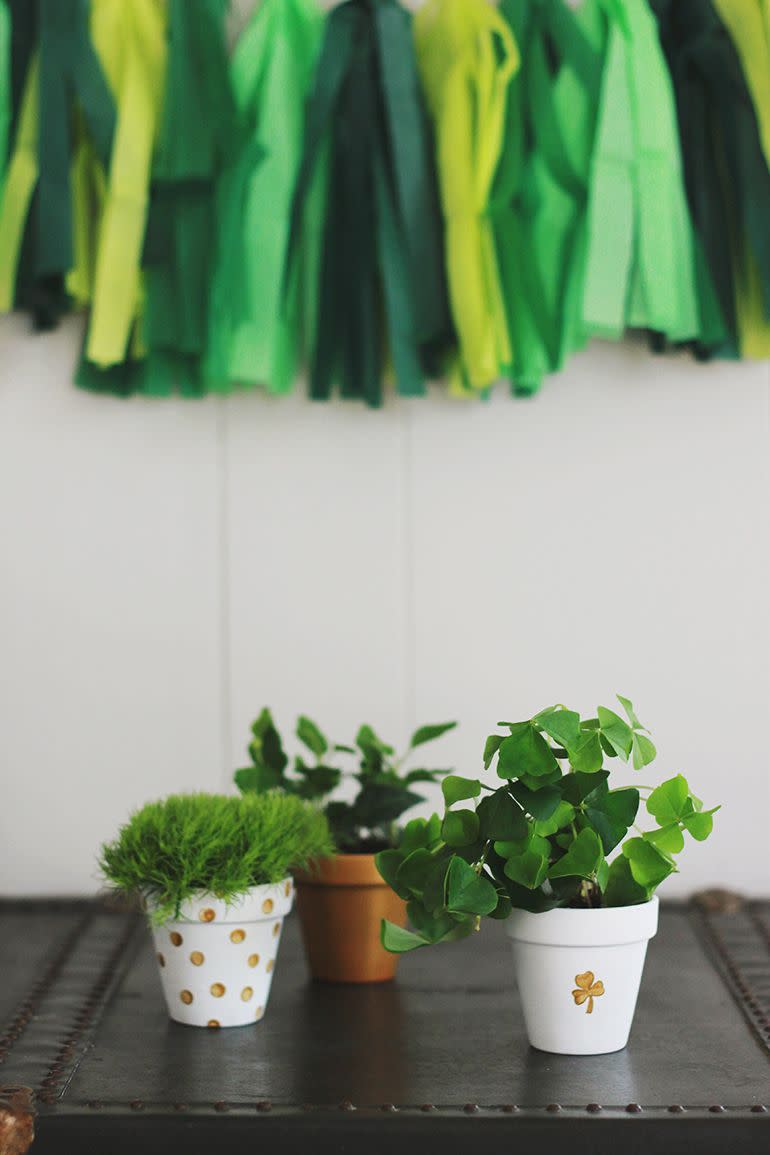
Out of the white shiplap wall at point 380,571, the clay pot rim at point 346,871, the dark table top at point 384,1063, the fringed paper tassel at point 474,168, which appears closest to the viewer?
the dark table top at point 384,1063

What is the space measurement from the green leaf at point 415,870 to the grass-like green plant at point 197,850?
12 cm

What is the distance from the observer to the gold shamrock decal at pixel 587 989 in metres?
0.80

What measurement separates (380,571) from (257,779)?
426mm

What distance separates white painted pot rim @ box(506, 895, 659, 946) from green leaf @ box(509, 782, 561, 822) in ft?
0.21

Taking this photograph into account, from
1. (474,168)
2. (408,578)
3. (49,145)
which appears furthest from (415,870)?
(49,145)

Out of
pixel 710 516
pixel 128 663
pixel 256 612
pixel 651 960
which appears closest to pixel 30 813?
pixel 128 663

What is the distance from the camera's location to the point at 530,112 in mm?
1332

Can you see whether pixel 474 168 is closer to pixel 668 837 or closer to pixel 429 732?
pixel 429 732

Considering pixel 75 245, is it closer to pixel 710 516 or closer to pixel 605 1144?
pixel 710 516

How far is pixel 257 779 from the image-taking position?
102cm

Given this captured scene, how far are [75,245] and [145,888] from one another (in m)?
0.74

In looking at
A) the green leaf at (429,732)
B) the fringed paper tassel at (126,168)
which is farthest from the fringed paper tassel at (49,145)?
the green leaf at (429,732)

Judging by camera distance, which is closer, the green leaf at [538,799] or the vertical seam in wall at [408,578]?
the green leaf at [538,799]

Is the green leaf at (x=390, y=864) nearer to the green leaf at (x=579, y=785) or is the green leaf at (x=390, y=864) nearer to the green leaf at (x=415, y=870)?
the green leaf at (x=415, y=870)
